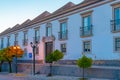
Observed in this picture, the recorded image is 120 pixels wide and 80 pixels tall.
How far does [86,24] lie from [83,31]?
36.2 inches

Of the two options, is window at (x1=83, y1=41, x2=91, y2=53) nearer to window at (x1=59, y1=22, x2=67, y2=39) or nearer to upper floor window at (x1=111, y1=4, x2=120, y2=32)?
window at (x1=59, y1=22, x2=67, y2=39)

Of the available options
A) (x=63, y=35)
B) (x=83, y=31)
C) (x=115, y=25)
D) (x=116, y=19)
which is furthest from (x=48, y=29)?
(x=116, y=19)

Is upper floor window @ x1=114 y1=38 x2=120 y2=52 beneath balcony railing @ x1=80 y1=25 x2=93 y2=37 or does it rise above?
beneath

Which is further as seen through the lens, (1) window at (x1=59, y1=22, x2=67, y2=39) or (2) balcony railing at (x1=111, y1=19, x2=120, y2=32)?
(1) window at (x1=59, y1=22, x2=67, y2=39)

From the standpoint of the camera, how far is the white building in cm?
3030

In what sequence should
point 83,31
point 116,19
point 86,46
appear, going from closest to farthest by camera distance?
point 116,19 < point 86,46 < point 83,31

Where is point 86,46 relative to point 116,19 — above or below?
below

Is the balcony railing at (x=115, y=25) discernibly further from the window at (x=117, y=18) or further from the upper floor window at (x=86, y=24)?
the upper floor window at (x=86, y=24)

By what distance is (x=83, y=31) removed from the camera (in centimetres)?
3488

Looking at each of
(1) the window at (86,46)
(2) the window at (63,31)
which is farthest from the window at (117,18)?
(2) the window at (63,31)

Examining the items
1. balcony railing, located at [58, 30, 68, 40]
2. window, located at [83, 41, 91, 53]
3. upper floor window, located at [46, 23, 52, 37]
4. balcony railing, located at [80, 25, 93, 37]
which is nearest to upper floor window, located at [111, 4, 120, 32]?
balcony railing, located at [80, 25, 93, 37]

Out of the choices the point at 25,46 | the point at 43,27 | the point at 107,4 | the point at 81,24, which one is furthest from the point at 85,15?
the point at 25,46

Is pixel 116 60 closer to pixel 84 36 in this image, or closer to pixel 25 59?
pixel 84 36

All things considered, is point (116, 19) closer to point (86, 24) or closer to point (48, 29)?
point (86, 24)
